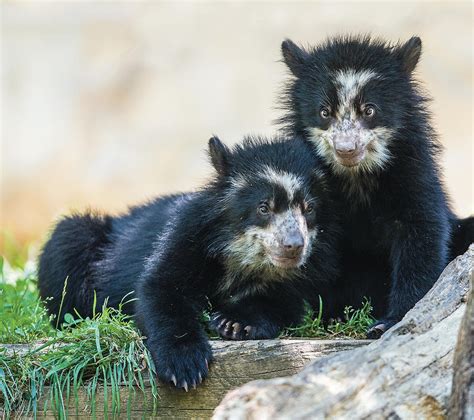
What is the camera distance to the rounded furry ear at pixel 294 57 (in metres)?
6.45

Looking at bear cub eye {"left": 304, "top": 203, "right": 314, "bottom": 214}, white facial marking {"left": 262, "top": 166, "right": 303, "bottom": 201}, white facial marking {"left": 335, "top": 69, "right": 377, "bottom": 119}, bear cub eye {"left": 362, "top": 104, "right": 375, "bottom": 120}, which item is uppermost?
white facial marking {"left": 335, "top": 69, "right": 377, "bottom": 119}

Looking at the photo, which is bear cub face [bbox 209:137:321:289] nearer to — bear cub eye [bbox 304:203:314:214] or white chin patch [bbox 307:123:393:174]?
bear cub eye [bbox 304:203:314:214]

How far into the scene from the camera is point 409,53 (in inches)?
247

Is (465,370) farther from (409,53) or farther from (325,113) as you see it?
(409,53)

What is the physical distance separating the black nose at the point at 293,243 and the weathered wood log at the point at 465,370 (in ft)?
6.38

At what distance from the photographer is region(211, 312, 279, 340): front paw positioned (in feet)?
18.0

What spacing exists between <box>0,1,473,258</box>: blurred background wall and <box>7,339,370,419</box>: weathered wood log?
32.1ft

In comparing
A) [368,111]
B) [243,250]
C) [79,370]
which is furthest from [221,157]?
[79,370]

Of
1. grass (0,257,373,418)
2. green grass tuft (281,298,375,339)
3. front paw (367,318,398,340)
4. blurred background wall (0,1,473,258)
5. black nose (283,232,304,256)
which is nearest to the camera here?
grass (0,257,373,418)

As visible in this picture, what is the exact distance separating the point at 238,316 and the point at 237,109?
32.5 feet

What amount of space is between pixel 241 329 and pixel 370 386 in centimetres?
188

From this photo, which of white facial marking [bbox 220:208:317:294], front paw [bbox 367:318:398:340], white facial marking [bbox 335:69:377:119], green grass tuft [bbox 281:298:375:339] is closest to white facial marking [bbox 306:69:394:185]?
white facial marking [bbox 335:69:377:119]

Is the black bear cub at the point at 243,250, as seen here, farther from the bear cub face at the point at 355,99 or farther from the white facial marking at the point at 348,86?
the white facial marking at the point at 348,86

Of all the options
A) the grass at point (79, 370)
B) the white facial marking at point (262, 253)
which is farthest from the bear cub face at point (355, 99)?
the grass at point (79, 370)
